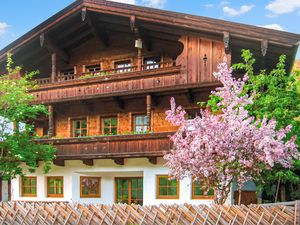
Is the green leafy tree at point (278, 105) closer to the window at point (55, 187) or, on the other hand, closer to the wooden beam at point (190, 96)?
the wooden beam at point (190, 96)

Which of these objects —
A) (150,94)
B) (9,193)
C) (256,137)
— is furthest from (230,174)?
(9,193)

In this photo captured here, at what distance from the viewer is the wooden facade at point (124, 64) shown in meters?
17.9

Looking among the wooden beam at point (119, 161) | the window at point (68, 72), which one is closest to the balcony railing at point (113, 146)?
the wooden beam at point (119, 161)

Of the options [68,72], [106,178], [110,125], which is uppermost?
[68,72]

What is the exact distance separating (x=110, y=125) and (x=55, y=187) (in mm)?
4207

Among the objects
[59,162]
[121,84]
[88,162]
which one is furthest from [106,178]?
[121,84]

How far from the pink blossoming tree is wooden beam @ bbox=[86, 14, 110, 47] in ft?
34.0

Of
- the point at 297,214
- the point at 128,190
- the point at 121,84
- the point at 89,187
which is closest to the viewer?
the point at 297,214

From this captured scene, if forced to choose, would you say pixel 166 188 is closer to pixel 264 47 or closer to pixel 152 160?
pixel 152 160

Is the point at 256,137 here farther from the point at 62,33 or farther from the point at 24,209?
the point at 62,33

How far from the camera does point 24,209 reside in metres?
11.0

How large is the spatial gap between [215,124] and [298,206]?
306cm

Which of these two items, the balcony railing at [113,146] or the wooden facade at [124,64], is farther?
the wooden facade at [124,64]

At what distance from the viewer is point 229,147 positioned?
1177 centimetres
